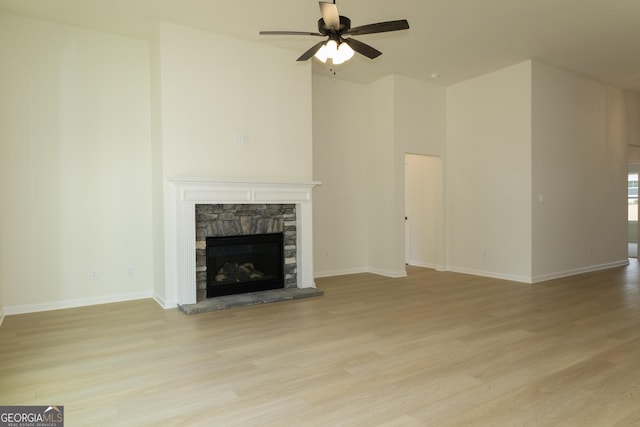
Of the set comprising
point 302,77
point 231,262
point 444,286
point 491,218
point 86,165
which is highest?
point 302,77

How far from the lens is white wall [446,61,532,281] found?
606cm

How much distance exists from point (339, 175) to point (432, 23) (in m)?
2.84

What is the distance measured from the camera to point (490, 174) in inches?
257

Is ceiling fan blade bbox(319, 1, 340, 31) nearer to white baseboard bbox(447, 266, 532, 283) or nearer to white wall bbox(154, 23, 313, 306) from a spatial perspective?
white wall bbox(154, 23, 313, 306)

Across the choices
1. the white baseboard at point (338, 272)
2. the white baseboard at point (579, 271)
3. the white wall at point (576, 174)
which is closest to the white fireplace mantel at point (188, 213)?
the white baseboard at point (338, 272)

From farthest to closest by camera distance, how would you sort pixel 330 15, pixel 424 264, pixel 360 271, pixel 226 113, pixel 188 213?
1. pixel 424 264
2. pixel 360 271
3. pixel 226 113
4. pixel 188 213
5. pixel 330 15

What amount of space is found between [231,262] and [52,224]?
2.05 m

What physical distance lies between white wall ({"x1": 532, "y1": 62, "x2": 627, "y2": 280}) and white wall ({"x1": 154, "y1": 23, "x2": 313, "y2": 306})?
11.9 feet

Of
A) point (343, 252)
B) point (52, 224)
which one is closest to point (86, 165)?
point (52, 224)

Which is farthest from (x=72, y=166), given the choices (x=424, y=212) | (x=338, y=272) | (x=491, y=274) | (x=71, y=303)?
(x=491, y=274)

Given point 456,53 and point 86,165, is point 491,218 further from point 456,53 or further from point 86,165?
point 86,165

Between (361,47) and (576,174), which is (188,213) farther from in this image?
(576,174)

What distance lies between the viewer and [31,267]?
4426mm

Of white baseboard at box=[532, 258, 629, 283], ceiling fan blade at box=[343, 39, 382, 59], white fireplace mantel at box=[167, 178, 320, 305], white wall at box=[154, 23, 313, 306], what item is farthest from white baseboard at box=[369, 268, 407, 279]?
ceiling fan blade at box=[343, 39, 382, 59]
